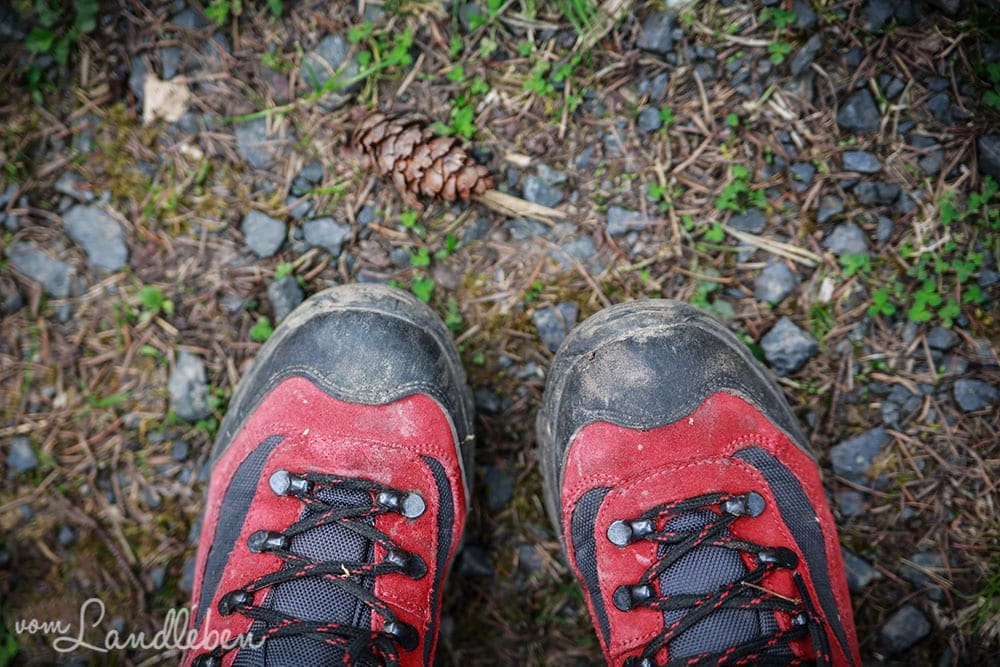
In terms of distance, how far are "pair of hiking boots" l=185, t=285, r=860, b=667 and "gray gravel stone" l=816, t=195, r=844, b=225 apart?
0.65 m

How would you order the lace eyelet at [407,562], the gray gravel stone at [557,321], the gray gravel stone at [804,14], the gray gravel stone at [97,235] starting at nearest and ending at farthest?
the lace eyelet at [407,562] → the gray gravel stone at [804,14] → the gray gravel stone at [557,321] → the gray gravel stone at [97,235]

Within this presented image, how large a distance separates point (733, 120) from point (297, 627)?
8.10 ft

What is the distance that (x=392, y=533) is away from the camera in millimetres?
2230

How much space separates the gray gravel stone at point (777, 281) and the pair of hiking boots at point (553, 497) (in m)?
0.29

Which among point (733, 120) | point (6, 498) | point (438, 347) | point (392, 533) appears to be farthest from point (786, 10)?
point (6, 498)

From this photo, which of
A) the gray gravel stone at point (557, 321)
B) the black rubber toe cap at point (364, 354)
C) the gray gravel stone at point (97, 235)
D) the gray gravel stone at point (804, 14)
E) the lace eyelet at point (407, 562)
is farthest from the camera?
the gray gravel stone at point (97, 235)

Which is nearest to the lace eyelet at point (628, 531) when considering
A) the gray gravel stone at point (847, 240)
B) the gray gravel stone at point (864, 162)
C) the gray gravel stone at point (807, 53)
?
the gray gravel stone at point (847, 240)

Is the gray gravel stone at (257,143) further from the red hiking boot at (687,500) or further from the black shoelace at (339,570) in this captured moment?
the red hiking boot at (687,500)

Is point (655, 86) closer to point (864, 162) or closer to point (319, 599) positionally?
point (864, 162)

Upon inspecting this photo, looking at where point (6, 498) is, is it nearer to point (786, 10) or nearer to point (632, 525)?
point (632, 525)

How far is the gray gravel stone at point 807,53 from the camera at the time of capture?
2465 millimetres

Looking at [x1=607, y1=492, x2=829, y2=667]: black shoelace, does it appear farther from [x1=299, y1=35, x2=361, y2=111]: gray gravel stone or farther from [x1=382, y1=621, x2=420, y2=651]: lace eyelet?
[x1=299, y1=35, x2=361, y2=111]: gray gravel stone

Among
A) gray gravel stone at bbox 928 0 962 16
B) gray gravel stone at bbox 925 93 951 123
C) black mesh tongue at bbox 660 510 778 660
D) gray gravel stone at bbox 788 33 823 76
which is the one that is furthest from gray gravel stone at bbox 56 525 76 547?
gray gravel stone at bbox 928 0 962 16

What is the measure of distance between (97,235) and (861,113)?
3.17 meters
